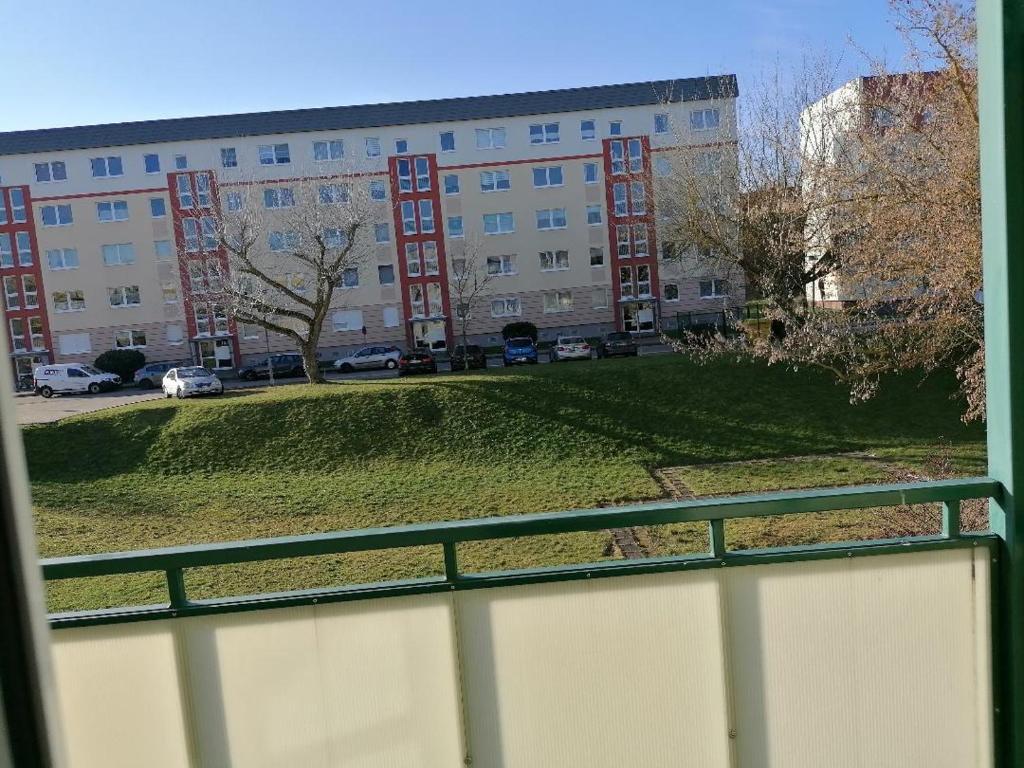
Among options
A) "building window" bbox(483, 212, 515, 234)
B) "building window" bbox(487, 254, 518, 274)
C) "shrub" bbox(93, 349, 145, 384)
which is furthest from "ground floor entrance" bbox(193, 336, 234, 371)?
"building window" bbox(483, 212, 515, 234)

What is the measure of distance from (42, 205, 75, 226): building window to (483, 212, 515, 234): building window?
2536cm

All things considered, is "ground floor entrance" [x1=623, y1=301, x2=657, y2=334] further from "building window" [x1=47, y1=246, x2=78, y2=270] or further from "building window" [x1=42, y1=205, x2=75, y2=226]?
"building window" [x1=42, y1=205, x2=75, y2=226]

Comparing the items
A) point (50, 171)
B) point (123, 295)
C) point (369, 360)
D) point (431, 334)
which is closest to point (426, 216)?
point (431, 334)

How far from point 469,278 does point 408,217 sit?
6036mm

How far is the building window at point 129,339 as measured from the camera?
4634 centimetres

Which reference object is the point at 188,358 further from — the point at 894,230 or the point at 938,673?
the point at 938,673

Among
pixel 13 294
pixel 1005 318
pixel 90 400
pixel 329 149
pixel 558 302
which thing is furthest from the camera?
pixel 558 302

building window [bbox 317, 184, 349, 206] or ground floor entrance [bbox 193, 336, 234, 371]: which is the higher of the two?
building window [bbox 317, 184, 349, 206]

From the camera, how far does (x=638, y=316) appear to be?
47438 millimetres

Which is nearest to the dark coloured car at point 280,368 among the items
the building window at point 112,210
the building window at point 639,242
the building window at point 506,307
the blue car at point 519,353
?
the blue car at point 519,353

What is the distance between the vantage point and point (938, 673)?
229 cm

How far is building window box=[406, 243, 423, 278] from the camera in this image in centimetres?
4675

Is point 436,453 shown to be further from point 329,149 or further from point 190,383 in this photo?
point 329,149

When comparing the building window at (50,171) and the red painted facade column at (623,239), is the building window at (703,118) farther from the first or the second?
the building window at (50,171)
